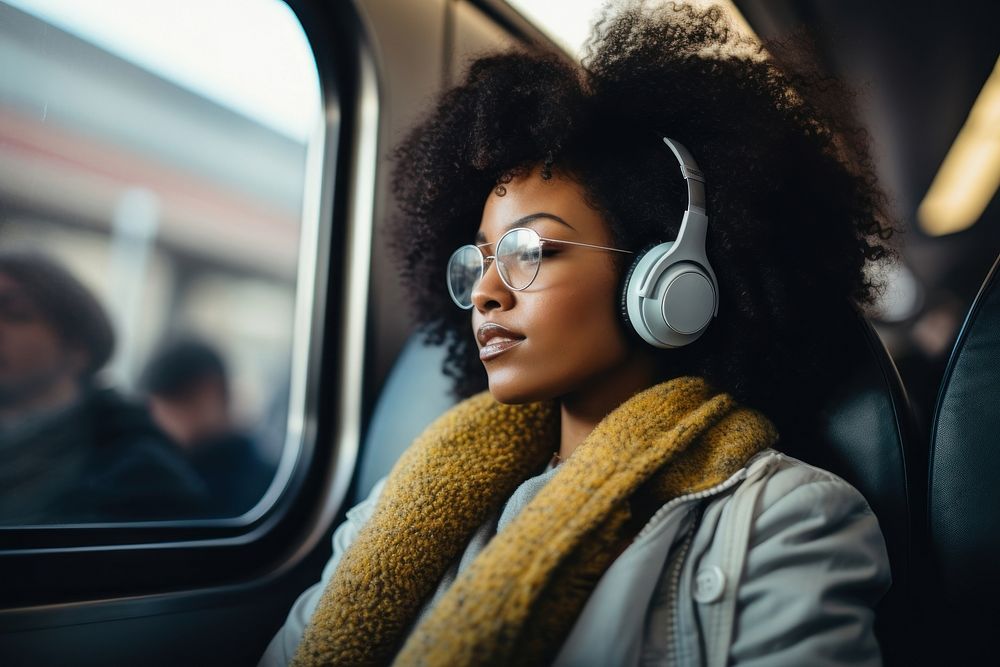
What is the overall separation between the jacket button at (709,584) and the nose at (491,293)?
20.5 inches

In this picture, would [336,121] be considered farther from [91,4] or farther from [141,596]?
[141,596]

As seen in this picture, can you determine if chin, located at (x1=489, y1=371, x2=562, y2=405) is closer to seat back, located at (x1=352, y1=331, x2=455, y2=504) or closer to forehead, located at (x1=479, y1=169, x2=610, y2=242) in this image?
forehead, located at (x1=479, y1=169, x2=610, y2=242)

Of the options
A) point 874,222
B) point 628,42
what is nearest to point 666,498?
point 874,222

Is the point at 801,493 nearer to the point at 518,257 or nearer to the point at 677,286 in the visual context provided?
the point at 677,286

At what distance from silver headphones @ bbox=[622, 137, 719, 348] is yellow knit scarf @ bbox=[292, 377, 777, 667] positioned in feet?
0.39

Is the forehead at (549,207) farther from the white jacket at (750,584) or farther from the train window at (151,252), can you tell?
the train window at (151,252)

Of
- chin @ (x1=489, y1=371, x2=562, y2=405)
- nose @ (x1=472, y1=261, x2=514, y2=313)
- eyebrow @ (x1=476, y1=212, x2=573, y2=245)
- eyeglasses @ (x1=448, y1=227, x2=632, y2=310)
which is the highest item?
eyebrow @ (x1=476, y1=212, x2=573, y2=245)

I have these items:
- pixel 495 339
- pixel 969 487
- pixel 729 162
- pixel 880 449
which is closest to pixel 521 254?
pixel 495 339

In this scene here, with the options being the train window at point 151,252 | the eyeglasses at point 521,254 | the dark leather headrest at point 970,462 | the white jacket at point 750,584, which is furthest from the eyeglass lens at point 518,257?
the train window at point 151,252

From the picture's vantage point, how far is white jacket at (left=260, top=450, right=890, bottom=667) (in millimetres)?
785

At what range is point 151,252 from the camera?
70.6 inches

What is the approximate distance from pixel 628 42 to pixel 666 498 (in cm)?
85

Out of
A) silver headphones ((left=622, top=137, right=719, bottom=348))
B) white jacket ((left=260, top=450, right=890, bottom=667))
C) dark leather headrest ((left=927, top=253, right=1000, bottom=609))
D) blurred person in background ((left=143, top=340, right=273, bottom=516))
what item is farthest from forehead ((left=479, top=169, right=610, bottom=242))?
blurred person in background ((left=143, top=340, right=273, bottom=516))

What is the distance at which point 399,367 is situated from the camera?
1.84 meters
